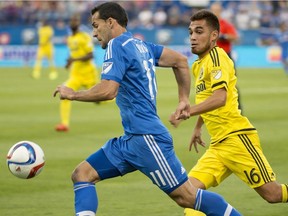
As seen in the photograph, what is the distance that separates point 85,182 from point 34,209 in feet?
7.57

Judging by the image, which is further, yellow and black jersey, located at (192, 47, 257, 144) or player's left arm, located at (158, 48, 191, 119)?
yellow and black jersey, located at (192, 47, 257, 144)

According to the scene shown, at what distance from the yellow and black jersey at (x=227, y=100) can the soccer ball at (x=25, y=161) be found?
1.70 meters

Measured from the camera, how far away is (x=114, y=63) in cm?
691

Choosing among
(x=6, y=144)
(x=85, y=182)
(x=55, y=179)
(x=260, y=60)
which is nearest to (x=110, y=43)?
(x=85, y=182)

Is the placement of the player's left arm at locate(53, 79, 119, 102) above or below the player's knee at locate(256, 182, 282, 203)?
above

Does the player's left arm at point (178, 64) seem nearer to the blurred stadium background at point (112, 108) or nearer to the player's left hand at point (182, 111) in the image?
the player's left hand at point (182, 111)

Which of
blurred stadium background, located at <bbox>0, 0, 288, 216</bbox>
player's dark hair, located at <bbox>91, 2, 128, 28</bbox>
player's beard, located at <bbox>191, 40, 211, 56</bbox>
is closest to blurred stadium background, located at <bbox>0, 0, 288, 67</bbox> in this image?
blurred stadium background, located at <bbox>0, 0, 288, 216</bbox>

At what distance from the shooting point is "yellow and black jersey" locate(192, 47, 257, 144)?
7953 mm

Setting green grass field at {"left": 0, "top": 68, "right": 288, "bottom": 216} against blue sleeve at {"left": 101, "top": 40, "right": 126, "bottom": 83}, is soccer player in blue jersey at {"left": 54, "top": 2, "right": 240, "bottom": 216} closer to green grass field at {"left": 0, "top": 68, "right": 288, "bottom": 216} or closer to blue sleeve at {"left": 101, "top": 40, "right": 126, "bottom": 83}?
blue sleeve at {"left": 101, "top": 40, "right": 126, "bottom": 83}

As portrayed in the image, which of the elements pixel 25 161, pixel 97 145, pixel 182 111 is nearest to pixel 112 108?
pixel 97 145

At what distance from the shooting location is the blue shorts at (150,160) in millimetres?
7078

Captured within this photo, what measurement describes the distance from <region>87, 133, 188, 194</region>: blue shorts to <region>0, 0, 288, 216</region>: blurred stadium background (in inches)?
79.5

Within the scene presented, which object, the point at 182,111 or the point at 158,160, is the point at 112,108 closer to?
the point at 158,160

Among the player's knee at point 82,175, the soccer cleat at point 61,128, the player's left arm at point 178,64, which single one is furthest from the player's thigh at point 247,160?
the soccer cleat at point 61,128
